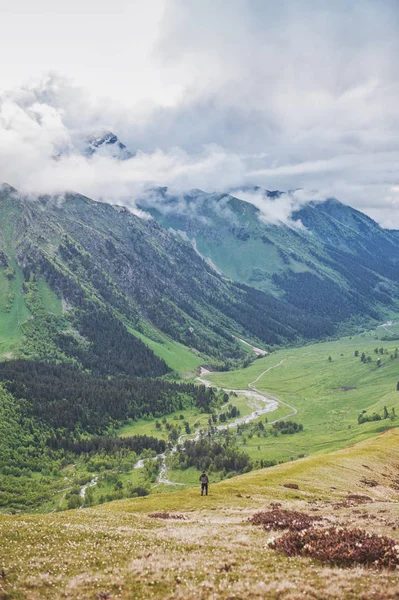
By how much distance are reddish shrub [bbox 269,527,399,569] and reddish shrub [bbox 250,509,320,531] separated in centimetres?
636

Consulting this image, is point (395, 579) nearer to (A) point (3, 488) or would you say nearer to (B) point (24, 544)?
(B) point (24, 544)

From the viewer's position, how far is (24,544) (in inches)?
1319

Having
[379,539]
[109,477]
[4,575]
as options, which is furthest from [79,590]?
[109,477]

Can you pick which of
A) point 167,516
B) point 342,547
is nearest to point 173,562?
point 342,547

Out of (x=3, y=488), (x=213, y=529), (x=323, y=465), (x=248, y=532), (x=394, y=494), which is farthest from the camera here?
(x=3, y=488)

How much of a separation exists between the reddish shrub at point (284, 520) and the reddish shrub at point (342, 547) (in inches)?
250

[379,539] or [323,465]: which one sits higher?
[379,539]

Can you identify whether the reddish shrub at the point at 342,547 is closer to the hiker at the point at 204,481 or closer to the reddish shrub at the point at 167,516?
the reddish shrub at the point at 167,516

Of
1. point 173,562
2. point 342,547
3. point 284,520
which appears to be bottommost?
point 284,520

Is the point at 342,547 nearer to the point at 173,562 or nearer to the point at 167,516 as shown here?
the point at 173,562

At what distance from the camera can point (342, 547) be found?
1198 inches

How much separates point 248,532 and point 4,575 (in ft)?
77.4

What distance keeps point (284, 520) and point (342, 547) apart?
53.1ft

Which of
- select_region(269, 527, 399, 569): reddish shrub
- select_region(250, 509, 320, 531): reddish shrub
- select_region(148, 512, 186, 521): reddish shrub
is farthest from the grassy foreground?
select_region(250, 509, 320, 531): reddish shrub
